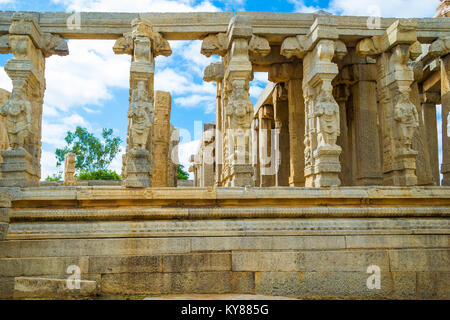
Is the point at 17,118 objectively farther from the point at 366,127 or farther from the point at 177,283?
the point at 366,127

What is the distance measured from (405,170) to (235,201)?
330 centimetres

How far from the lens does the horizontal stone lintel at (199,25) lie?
777 cm

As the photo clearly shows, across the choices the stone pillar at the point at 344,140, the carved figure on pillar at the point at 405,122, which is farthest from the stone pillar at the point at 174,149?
the carved figure on pillar at the point at 405,122

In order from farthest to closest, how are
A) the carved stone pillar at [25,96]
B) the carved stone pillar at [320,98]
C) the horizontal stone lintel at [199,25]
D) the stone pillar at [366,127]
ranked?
the stone pillar at [366,127], the horizontal stone lintel at [199,25], the carved stone pillar at [320,98], the carved stone pillar at [25,96]

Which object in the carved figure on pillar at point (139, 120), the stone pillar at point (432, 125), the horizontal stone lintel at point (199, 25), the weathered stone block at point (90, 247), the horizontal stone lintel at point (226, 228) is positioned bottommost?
the weathered stone block at point (90, 247)

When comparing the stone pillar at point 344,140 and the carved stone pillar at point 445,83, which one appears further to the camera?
the stone pillar at point 344,140

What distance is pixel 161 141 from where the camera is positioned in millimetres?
11367

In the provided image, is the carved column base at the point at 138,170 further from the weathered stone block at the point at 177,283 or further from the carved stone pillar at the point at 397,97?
the carved stone pillar at the point at 397,97

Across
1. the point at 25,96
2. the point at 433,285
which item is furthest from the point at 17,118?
the point at 433,285

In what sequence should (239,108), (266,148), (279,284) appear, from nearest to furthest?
(279,284)
(239,108)
(266,148)

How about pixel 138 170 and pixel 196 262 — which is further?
pixel 138 170

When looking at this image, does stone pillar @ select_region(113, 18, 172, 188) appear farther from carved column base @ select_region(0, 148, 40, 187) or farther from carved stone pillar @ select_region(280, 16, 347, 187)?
carved stone pillar @ select_region(280, 16, 347, 187)

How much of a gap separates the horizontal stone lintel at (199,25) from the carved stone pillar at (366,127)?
259cm

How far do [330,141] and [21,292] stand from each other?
538 cm
